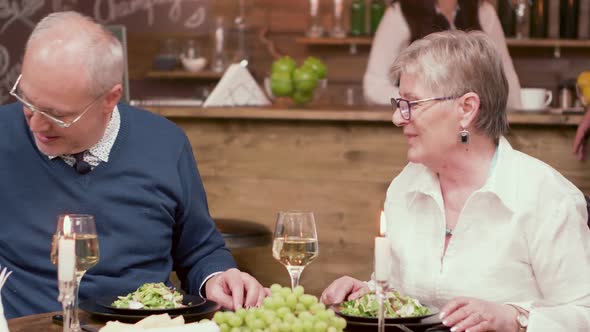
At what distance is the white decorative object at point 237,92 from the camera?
4326 mm

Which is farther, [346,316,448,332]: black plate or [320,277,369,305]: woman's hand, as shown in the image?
[320,277,369,305]: woman's hand

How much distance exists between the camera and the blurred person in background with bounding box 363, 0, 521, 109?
4.63 m

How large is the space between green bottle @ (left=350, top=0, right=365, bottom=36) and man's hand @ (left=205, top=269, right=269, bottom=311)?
439cm

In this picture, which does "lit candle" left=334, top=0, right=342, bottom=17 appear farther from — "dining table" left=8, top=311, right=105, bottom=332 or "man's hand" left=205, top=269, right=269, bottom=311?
"dining table" left=8, top=311, right=105, bottom=332

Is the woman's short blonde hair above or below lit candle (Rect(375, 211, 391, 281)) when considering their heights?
above

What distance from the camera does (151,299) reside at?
1.91m

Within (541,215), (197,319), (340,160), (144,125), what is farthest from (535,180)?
(340,160)

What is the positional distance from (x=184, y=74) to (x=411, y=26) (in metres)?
→ 2.38

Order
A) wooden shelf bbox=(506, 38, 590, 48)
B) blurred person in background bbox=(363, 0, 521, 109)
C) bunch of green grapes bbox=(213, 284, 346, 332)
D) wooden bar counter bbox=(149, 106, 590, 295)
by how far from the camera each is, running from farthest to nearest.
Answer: wooden shelf bbox=(506, 38, 590, 48)
blurred person in background bbox=(363, 0, 521, 109)
wooden bar counter bbox=(149, 106, 590, 295)
bunch of green grapes bbox=(213, 284, 346, 332)

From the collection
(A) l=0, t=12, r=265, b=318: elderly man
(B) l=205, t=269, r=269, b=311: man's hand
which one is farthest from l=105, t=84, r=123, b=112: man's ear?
(B) l=205, t=269, r=269, b=311: man's hand

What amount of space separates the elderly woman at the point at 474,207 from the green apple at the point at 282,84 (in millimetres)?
2111

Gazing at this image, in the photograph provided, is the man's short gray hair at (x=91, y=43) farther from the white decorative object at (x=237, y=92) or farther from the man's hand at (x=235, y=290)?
the white decorative object at (x=237, y=92)

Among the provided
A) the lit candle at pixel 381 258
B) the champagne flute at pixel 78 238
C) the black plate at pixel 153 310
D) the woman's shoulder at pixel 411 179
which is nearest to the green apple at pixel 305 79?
the woman's shoulder at pixel 411 179

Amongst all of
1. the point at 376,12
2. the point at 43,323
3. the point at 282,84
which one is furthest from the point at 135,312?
the point at 376,12
